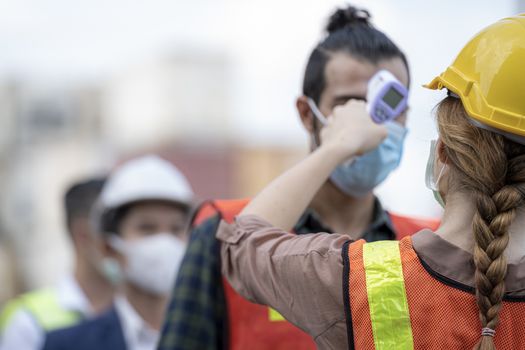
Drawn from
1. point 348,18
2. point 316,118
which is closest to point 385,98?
point 316,118

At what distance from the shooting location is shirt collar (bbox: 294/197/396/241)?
2998 mm

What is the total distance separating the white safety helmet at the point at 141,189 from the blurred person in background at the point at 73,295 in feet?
0.82

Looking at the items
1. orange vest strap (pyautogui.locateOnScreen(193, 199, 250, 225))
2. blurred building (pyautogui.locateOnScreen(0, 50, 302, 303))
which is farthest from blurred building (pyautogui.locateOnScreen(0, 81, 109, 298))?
orange vest strap (pyautogui.locateOnScreen(193, 199, 250, 225))

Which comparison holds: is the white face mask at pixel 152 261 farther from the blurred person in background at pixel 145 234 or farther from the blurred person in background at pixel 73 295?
the blurred person in background at pixel 73 295

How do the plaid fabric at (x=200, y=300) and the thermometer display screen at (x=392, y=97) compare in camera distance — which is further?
the plaid fabric at (x=200, y=300)

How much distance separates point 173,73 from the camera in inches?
1484

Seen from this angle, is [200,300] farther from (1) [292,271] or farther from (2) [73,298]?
(2) [73,298]

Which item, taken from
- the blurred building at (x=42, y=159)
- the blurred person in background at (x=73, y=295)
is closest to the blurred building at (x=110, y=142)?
the blurred building at (x=42, y=159)

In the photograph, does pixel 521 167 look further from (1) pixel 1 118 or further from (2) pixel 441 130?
(1) pixel 1 118

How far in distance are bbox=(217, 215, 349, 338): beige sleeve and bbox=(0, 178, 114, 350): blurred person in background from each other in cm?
270

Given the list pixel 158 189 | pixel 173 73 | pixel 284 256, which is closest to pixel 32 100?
pixel 173 73

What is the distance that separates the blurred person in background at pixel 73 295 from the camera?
15.7 ft

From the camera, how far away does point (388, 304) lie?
1.84m

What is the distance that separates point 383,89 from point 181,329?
0.94 meters
